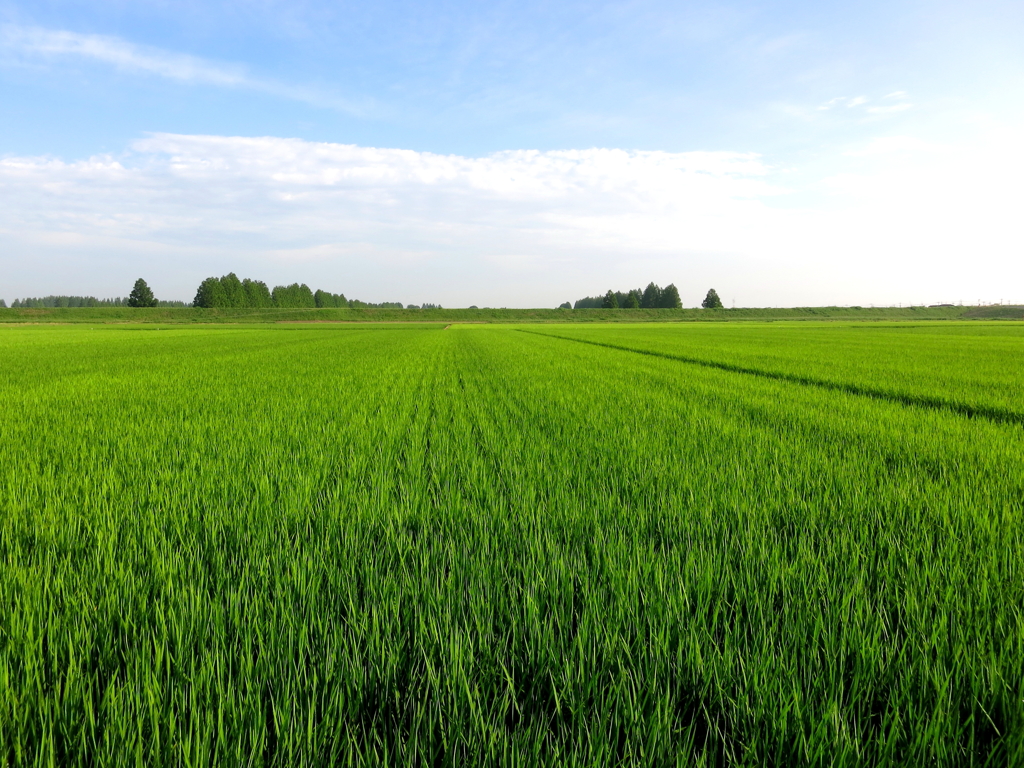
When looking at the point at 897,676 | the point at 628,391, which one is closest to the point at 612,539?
the point at 897,676

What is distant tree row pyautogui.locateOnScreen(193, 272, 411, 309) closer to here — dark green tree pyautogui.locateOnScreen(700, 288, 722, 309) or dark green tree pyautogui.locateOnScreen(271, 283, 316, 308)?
dark green tree pyautogui.locateOnScreen(271, 283, 316, 308)

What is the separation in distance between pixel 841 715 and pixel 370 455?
3907 millimetres

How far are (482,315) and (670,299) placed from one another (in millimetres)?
65407

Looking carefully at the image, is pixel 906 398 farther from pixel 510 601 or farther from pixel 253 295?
pixel 253 295

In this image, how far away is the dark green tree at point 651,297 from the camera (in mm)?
149125

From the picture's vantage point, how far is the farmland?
140 centimetres

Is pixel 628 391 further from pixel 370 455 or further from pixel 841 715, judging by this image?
pixel 841 715

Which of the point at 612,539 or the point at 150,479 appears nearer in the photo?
the point at 612,539

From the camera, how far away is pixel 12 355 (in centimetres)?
1803

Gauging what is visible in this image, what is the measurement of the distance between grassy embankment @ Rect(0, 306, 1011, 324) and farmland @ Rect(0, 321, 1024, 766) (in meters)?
91.2

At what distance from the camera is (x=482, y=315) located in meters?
104

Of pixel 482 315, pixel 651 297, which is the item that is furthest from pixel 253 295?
Answer: pixel 651 297

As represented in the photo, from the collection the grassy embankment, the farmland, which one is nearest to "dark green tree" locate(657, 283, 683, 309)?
the grassy embankment

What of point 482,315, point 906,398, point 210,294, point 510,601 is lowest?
point 906,398
